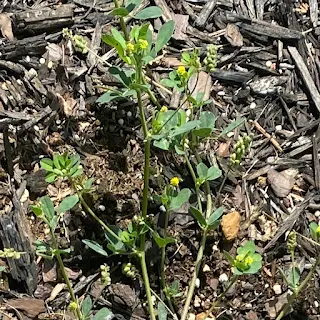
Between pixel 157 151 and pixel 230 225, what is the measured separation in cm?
37

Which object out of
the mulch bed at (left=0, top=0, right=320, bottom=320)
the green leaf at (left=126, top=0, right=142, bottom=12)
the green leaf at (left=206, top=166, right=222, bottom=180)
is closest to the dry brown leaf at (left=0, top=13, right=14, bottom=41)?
the mulch bed at (left=0, top=0, right=320, bottom=320)

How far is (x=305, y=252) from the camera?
8.14 ft

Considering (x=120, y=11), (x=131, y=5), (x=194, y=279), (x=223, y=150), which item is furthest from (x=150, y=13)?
(x=194, y=279)

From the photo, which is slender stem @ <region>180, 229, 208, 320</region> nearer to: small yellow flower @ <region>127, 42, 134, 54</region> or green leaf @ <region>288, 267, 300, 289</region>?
green leaf @ <region>288, 267, 300, 289</region>

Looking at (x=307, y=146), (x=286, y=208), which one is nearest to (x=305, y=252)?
(x=286, y=208)

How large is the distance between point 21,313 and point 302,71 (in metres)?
1.38

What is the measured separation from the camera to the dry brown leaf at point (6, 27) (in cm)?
269

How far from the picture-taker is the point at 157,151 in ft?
8.34

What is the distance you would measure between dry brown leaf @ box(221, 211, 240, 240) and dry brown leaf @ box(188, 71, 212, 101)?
1.53 feet

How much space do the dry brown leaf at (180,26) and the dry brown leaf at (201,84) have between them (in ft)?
0.56

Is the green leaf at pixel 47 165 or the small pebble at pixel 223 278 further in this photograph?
the small pebble at pixel 223 278

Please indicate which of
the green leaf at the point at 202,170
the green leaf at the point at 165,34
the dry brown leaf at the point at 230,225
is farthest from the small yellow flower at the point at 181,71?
the dry brown leaf at the point at 230,225

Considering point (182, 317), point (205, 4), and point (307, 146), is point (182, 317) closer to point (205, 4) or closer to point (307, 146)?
point (307, 146)

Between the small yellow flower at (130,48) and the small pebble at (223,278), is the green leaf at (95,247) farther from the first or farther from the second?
the small yellow flower at (130,48)
